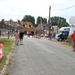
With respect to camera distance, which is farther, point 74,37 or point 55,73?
point 74,37

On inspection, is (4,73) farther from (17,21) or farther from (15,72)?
(17,21)

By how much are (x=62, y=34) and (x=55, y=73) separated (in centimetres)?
4203

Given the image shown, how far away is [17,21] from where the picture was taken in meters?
131

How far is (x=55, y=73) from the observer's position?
11.3 meters

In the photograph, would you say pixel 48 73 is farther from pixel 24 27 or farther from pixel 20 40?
pixel 24 27

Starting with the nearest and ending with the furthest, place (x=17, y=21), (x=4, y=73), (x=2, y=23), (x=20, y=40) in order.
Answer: (x=4, y=73) → (x=20, y=40) → (x=2, y=23) → (x=17, y=21)

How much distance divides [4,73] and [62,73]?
2.38 metres

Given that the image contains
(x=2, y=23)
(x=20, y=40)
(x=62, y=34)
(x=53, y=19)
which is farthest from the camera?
(x=53, y=19)

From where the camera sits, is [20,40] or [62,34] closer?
[20,40]

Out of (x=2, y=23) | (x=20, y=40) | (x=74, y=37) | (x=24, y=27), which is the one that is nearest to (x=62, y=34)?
(x=20, y=40)

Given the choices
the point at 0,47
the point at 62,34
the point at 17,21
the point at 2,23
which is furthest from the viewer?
the point at 17,21

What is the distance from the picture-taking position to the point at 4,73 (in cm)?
1129

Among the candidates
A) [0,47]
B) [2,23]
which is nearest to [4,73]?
[0,47]

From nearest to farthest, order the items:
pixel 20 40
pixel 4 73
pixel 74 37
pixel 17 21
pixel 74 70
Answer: pixel 4 73
pixel 74 70
pixel 74 37
pixel 20 40
pixel 17 21
